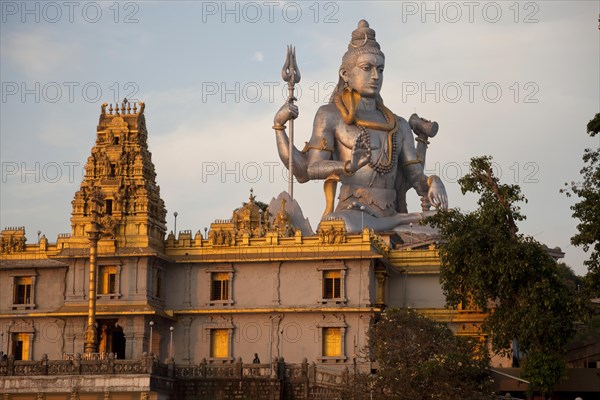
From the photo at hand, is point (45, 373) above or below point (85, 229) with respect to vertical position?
below

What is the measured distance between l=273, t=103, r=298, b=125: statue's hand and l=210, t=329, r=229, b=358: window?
12.1 m

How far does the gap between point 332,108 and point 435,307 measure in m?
12.6

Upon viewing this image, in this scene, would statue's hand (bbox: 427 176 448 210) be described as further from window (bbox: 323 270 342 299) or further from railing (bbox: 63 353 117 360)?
railing (bbox: 63 353 117 360)

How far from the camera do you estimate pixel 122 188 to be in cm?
6400

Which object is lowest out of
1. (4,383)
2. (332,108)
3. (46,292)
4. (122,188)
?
(4,383)

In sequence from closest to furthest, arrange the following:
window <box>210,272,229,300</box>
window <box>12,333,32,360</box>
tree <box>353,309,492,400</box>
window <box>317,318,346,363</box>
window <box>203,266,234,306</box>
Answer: tree <box>353,309,492,400</box> < window <box>317,318,346,363</box> < window <box>203,266,234,306</box> < window <box>210,272,229,300</box> < window <box>12,333,32,360</box>

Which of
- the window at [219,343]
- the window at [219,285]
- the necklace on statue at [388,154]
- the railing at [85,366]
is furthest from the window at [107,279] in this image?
the necklace on statue at [388,154]

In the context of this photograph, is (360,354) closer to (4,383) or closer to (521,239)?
(521,239)

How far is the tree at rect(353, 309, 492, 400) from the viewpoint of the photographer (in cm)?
5166

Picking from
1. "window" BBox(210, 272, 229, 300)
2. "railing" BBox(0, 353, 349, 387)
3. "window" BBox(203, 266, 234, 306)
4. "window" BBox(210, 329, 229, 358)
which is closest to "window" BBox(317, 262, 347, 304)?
"window" BBox(203, 266, 234, 306)

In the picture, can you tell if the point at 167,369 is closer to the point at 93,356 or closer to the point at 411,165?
the point at 93,356

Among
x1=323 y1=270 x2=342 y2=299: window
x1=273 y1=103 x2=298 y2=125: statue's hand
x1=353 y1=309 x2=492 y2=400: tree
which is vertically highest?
x1=273 y1=103 x2=298 y2=125: statue's hand

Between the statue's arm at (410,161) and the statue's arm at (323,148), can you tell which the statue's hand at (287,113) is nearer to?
the statue's arm at (323,148)

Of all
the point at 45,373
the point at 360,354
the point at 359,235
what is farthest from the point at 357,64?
the point at 45,373
